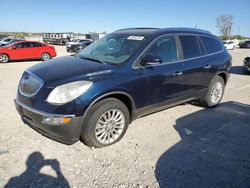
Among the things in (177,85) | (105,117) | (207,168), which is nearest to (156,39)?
(177,85)

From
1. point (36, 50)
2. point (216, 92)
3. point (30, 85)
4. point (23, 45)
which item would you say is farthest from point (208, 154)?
point (23, 45)

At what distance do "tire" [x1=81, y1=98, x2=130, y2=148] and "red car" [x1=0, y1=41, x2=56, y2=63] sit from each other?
1339 centimetres

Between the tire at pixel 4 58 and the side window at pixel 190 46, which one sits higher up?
the side window at pixel 190 46

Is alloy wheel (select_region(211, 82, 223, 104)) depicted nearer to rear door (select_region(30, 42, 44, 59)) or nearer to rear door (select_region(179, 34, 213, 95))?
rear door (select_region(179, 34, 213, 95))

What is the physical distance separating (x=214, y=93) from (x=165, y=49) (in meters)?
2.20

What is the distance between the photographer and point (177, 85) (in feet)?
Answer: 14.6

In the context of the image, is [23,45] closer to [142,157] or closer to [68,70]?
[68,70]

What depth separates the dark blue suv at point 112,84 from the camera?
3160 millimetres

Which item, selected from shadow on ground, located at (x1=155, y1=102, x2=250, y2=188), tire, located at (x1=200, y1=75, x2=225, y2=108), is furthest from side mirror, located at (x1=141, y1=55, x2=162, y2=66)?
tire, located at (x1=200, y1=75, x2=225, y2=108)

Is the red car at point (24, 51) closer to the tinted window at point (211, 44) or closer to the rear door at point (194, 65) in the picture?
the tinted window at point (211, 44)

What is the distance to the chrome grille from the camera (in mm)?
3332


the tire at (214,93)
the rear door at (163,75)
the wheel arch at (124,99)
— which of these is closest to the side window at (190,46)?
the rear door at (163,75)

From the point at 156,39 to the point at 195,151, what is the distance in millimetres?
2027

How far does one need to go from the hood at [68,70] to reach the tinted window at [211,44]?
2.73m
